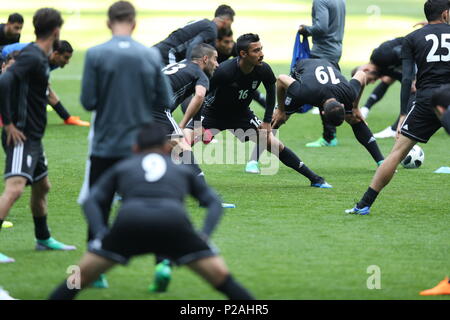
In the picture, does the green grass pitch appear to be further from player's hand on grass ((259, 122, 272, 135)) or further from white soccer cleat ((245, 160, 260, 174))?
player's hand on grass ((259, 122, 272, 135))

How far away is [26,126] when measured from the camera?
7.69 metres

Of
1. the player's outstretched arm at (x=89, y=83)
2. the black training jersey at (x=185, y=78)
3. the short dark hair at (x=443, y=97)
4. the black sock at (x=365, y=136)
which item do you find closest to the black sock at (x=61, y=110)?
the black sock at (x=365, y=136)

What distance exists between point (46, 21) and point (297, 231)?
3.26 meters

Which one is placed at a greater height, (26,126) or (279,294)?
(26,126)

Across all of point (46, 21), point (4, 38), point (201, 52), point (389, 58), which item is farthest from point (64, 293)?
point (389, 58)

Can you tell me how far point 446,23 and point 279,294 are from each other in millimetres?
4054

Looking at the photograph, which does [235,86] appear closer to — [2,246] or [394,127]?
[2,246]

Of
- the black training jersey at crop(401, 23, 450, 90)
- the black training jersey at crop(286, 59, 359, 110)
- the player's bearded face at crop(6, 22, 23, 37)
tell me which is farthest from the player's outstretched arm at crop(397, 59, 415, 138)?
the player's bearded face at crop(6, 22, 23, 37)

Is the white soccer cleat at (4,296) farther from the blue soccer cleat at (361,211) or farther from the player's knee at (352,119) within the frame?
the player's knee at (352,119)

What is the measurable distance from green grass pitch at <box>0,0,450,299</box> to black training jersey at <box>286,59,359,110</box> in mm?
1094

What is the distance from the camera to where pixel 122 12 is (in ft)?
A: 22.4

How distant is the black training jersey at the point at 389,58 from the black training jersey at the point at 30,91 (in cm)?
876

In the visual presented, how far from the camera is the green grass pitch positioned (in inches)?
282

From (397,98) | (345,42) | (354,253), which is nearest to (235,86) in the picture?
(354,253)
